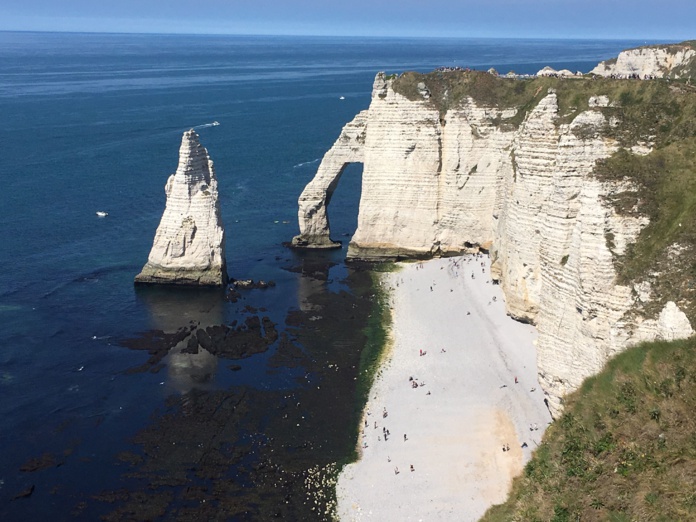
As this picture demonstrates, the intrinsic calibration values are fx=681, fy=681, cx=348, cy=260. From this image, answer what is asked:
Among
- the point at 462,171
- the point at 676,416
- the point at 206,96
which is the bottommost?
the point at 206,96

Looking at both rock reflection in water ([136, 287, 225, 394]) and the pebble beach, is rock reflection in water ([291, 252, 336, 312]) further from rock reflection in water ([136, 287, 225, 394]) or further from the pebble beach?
the pebble beach

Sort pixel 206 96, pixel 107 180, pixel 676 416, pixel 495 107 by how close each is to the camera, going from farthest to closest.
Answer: pixel 206 96 < pixel 107 180 < pixel 495 107 < pixel 676 416

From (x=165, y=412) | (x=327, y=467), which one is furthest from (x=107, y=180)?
(x=327, y=467)

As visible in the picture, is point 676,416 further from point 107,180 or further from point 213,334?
point 107,180

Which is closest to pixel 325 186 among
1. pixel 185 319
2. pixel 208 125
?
pixel 185 319

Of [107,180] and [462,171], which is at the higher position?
[462,171]

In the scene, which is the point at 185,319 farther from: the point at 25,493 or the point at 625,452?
the point at 625,452

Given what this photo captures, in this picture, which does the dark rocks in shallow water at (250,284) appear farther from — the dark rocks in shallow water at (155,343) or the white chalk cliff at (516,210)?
the white chalk cliff at (516,210)
